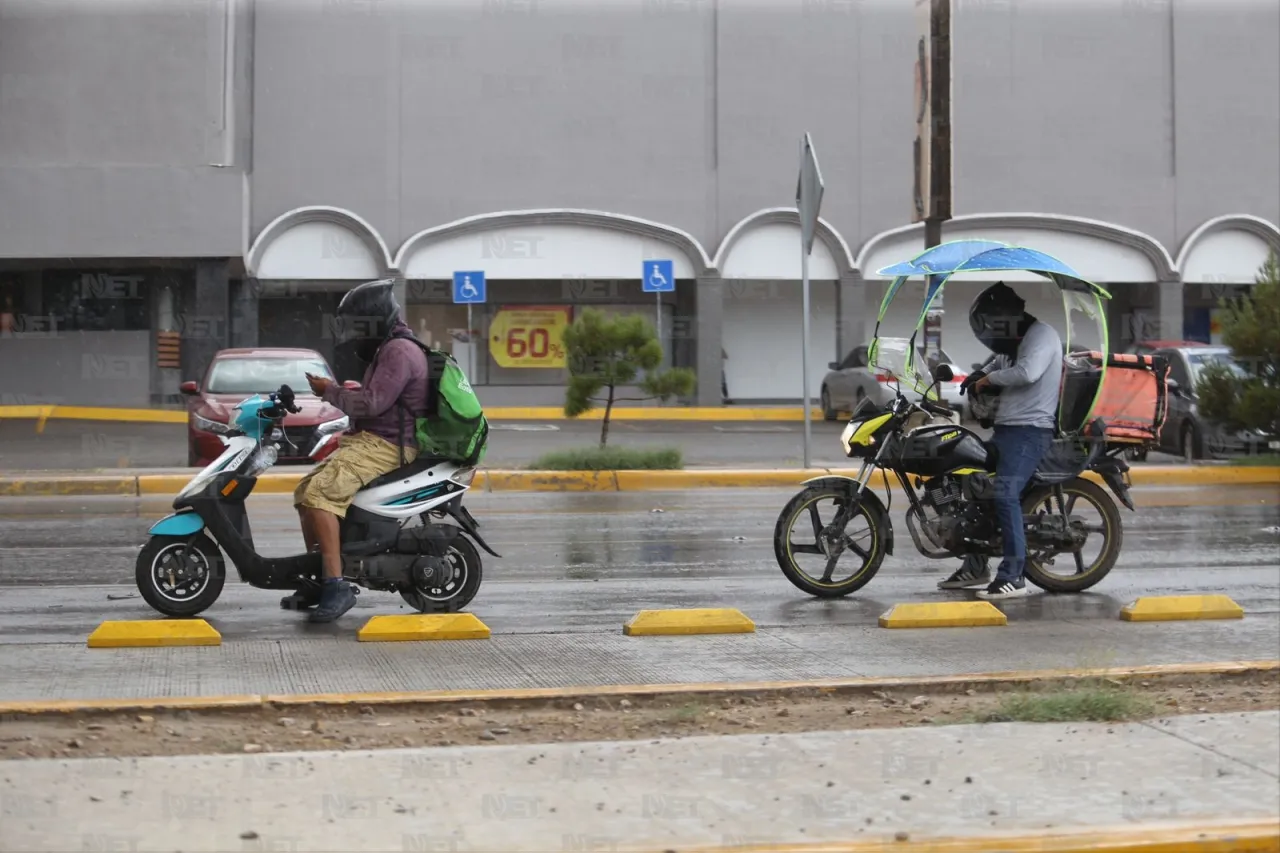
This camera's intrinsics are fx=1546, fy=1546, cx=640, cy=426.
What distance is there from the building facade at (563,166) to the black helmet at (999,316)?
917 inches

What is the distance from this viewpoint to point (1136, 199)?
112 ft

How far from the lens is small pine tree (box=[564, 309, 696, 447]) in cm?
1828

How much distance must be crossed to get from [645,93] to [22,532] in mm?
22205

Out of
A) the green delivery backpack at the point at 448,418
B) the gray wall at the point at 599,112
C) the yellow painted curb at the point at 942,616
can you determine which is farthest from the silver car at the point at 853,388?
the green delivery backpack at the point at 448,418

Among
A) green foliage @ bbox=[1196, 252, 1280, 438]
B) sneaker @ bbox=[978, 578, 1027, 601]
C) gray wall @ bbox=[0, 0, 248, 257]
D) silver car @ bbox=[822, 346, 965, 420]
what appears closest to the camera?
sneaker @ bbox=[978, 578, 1027, 601]

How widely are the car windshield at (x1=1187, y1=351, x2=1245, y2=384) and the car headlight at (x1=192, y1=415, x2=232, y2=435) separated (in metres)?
11.8

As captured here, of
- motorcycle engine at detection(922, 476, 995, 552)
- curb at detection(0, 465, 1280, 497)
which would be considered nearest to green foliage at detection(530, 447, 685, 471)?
curb at detection(0, 465, 1280, 497)

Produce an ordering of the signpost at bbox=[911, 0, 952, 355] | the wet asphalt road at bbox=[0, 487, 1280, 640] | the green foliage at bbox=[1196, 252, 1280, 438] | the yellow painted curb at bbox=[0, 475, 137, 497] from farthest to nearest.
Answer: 1. the green foliage at bbox=[1196, 252, 1280, 438]
2. the signpost at bbox=[911, 0, 952, 355]
3. the yellow painted curb at bbox=[0, 475, 137, 497]
4. the wet asphalt road at bbox=[0, 487, 1280, 640]

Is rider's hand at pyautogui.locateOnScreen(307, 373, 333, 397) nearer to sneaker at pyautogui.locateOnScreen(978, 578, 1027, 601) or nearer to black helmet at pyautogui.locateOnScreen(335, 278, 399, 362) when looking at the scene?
black helmet at pyautogui.locateOnScreen(335, 278, 399, 362)

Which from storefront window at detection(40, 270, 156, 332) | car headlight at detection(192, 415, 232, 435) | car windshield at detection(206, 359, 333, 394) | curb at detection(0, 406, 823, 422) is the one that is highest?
storefront window at detection(40, 270, 156, 332)

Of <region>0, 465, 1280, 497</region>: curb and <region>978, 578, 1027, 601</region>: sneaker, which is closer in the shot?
Answer: <region>978, 578, 1027, 601</region>: sneaker

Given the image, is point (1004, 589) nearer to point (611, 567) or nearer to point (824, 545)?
point (824, 545)

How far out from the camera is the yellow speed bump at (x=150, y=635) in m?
7.37

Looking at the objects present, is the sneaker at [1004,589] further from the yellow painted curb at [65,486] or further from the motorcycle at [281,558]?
the yellow painted curb at [65,486]
